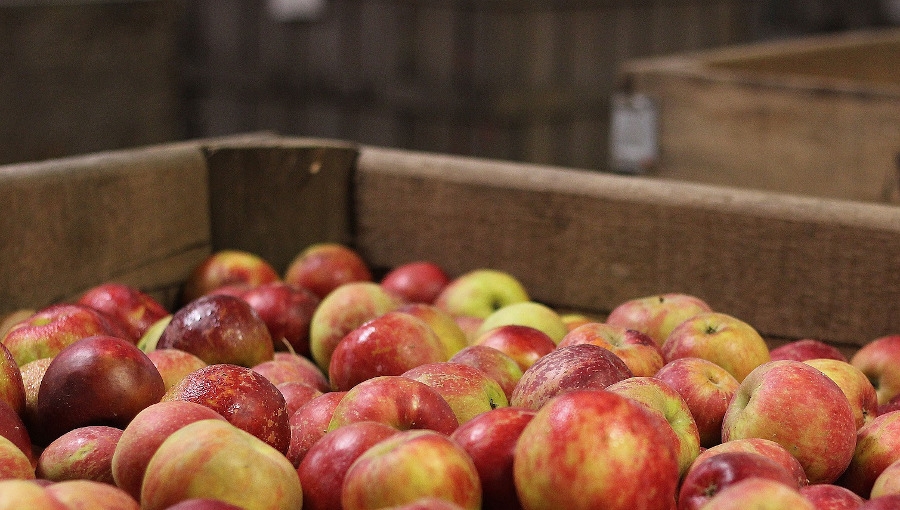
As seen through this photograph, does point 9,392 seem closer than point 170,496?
No

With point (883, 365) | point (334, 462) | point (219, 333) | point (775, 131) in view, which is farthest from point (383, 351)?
point (775, 131)

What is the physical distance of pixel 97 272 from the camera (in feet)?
6.50

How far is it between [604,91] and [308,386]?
391cm

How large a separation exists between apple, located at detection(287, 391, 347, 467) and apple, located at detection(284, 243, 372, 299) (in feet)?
2.61

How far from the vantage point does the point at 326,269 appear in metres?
2.17

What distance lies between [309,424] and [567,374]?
35 cm

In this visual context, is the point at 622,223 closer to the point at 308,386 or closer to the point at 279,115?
the point at 308,386

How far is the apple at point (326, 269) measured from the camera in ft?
7.08

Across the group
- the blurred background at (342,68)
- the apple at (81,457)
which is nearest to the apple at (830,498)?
the apple at (81,457)

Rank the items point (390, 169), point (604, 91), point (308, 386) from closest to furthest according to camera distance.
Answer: point (308, 386), point (390, 169), point (604, 91)

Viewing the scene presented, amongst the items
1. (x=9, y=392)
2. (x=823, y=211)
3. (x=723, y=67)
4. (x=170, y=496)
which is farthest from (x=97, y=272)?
(x=723, y=67)

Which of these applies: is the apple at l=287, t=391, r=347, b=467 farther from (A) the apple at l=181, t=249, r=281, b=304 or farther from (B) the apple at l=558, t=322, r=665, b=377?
(A) the apple at l=181, t=249, r=281, b=304

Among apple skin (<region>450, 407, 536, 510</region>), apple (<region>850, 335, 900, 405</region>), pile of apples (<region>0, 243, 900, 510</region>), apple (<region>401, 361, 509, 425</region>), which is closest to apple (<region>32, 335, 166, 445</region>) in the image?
pile of apples (<region>0, 243, 900, 510</region>)

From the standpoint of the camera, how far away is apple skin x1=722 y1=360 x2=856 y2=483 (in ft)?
4.12
